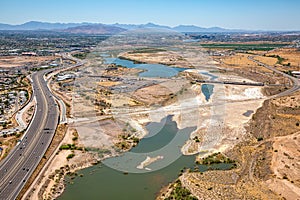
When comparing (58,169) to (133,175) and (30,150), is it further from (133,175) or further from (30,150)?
(133,175)

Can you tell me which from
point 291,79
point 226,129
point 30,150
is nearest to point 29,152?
point 30,150

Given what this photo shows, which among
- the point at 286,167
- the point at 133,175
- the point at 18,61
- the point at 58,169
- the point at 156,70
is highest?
the point at 18,61

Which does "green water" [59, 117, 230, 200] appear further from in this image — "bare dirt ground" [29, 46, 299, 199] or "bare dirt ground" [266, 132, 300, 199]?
"bare dirt ground" [266, 132, 300, 199]

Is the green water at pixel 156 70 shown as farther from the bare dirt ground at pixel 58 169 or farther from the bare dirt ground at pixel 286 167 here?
the bare dirt ground at pixel 58 169

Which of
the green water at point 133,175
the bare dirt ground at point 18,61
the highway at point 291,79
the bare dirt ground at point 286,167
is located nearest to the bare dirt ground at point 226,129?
the bare dirt ground at point 286,167

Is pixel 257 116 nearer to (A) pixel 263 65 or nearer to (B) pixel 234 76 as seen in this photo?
(B) pixel 234 76

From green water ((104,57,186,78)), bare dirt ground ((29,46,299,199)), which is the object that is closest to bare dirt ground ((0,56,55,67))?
green water ((104,57,186,78))
